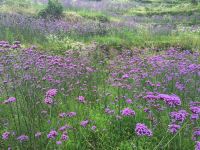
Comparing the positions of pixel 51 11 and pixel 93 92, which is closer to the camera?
pixel 93 92

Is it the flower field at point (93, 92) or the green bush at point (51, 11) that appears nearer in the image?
the flower field at point (93, 92)

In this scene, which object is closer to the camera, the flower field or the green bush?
the flower field

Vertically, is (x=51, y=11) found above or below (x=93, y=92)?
above

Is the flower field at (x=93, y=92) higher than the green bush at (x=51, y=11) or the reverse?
the reverse

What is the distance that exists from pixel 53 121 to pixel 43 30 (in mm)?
8073

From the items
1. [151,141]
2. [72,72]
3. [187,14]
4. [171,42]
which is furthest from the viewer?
[187,14]

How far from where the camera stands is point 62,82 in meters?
7.14

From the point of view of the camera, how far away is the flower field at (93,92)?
4727 millimetres

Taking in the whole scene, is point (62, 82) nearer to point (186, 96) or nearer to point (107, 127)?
point (107, 127)

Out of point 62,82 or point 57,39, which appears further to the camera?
point 57,39

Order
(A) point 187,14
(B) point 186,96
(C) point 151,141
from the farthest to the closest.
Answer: (A) point 187,14 < (B) point 186,96 < (C) point 151,141

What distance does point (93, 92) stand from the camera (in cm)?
704

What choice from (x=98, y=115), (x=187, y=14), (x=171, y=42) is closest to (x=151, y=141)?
(x=98, y=115)

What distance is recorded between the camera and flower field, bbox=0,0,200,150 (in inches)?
186
